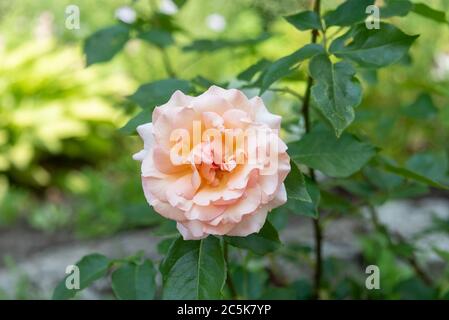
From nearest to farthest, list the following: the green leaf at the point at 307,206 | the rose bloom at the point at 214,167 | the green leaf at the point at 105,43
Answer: the rose bloom at the point at 214,167, the green leaf at the point at 307,206, the green leaf at the point at 105,43

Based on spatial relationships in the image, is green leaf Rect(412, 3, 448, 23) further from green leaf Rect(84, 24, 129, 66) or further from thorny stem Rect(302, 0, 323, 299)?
green leaf Rect(84, 24, 129, 66)

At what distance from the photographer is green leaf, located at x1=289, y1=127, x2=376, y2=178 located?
4.07 feet

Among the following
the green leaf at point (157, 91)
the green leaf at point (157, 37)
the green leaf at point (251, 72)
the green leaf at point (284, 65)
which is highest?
the green leaf at point (157, 37)

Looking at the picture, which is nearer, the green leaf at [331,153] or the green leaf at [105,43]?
the green leaf at [331,153]

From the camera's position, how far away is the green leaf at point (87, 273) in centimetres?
131

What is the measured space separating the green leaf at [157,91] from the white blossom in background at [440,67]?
9.57ft

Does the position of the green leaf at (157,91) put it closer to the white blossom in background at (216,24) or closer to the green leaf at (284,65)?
the green leaf at (284,65)

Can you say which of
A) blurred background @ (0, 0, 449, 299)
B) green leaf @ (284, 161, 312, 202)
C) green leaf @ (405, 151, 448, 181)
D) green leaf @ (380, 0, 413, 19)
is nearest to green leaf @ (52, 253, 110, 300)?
green leaf @ (284, 161, 312, 202)

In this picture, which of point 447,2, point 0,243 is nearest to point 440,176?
point 447,2

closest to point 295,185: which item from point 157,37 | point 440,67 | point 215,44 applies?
point 215,44

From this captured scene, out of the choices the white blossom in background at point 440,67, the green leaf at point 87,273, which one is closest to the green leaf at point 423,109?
the green leaf at point 87,273

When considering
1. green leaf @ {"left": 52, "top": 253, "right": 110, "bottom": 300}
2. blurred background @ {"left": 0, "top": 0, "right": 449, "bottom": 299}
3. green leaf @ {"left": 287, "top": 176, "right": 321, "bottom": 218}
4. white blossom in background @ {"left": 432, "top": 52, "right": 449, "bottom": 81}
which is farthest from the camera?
white blossom in background @ {"left": 432, "top": 52, "right": 449, "bottom": 81}

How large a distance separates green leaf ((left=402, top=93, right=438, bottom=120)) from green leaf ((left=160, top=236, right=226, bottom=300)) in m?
0.95

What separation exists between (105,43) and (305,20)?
A: 24.3 inches
